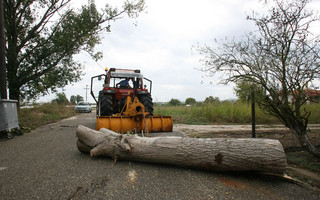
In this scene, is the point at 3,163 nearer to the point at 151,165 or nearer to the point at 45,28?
the point at 151,165

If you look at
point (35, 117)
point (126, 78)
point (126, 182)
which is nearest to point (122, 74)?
point (126, 78)

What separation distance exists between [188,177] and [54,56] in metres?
12.0

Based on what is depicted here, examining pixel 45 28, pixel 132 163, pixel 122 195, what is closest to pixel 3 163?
pixel 132 163

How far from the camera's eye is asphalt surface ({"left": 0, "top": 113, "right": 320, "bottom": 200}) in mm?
2094

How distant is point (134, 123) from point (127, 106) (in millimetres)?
557

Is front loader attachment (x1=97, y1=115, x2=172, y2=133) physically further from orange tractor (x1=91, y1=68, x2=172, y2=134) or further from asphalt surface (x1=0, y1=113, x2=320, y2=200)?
asphalt surface (x1=0, y1=113, x2=320, y2=200)

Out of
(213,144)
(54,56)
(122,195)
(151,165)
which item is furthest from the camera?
(54,56)

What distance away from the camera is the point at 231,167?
2.54 m

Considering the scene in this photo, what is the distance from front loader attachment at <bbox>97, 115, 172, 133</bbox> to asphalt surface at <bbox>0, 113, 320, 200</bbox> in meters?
1.83

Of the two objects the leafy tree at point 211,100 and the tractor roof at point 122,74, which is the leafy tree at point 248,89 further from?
the leafy tree at point 211,100

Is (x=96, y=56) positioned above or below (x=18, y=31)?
below

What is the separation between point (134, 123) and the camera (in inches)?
207

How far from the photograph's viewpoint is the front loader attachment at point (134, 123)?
4969mm

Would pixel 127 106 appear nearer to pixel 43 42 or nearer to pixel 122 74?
pixel 122 74
